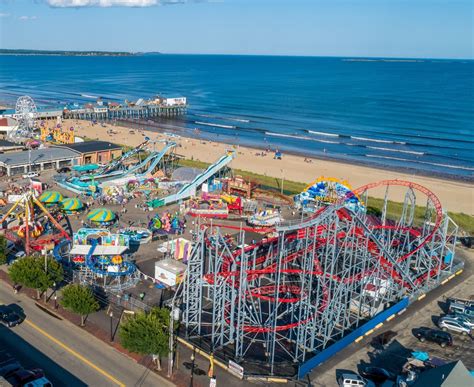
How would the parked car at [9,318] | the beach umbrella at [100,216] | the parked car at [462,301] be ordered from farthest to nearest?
the beach umbrella at [100,216] → the parked car at [462,301] → the parked car at [9,318]

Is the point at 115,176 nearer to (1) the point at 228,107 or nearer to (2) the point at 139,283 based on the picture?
(2) the point at 139,283

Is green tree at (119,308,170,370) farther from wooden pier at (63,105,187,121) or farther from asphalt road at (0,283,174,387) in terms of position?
wooden pier at (63,105,187,121)

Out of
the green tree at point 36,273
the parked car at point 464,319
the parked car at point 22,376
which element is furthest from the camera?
the green tree at point 36,273

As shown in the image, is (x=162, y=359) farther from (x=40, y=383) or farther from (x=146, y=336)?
(x=40, y=383)

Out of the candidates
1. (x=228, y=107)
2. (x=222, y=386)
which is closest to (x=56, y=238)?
(x=222, y=386)

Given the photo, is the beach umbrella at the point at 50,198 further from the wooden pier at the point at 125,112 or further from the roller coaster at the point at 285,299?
the wooden pier at the point at 125,112

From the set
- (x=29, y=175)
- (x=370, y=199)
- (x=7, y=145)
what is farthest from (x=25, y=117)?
(x=370, y=199)

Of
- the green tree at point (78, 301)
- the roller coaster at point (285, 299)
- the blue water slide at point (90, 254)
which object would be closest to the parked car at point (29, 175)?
the blue water slide at point (90, 254)
